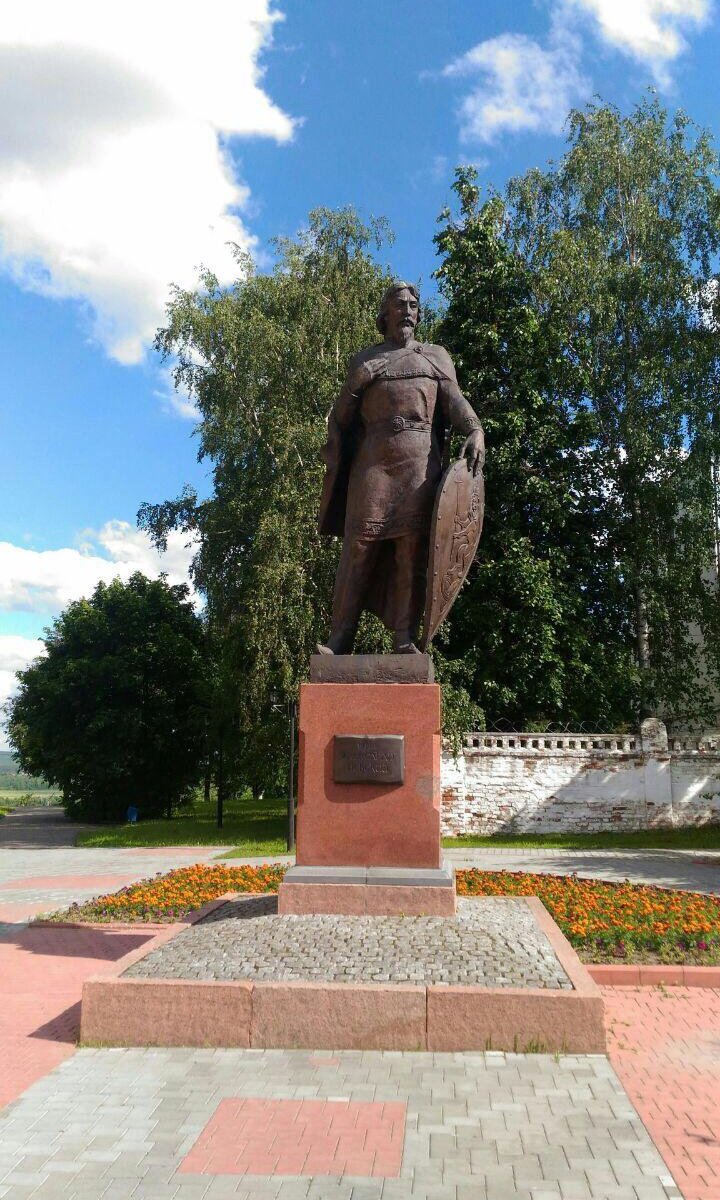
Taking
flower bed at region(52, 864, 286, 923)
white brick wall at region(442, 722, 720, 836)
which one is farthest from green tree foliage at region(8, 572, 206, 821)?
flower bed at region(52, 864, 286, 923)

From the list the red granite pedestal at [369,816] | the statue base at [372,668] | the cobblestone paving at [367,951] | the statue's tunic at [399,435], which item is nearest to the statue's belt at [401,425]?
the statue's tunic at [399,435]

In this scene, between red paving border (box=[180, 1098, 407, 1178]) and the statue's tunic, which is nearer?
red paving border (box=[180, 1098, 407, 1178])

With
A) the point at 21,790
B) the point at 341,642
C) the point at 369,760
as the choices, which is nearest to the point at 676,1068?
the point at 369,760

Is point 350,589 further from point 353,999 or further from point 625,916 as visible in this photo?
point 625,916

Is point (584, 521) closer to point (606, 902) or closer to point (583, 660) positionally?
point (583, 660)

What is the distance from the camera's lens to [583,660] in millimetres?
20172

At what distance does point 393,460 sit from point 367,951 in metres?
3.46

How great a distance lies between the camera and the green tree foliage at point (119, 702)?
27.7m

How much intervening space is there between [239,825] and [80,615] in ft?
31.9

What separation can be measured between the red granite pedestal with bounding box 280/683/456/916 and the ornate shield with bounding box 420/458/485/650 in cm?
61

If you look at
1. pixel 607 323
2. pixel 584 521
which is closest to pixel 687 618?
pixel 584 521

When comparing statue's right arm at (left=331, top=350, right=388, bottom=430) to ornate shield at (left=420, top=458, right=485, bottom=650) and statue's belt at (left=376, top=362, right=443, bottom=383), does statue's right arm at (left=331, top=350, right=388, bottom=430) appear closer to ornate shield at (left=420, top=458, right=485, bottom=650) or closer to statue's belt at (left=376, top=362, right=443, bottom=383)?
statue's belt at (left=376, top=362, right=443, bottom=383)

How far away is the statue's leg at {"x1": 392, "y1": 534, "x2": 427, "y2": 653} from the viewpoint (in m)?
7.05

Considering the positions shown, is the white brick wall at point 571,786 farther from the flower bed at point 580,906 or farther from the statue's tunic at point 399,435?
the statue's tunic at point 399,435
